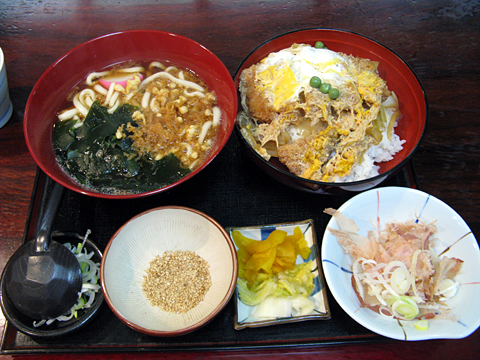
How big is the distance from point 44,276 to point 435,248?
6.39ft

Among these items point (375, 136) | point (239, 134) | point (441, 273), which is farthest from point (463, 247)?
point (239, 134)

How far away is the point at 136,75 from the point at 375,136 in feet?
4.99

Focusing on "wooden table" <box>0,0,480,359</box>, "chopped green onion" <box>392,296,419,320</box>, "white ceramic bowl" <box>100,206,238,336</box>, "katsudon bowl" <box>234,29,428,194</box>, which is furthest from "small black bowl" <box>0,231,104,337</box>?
"chopped green onion" <box>392,296,419,320</box>

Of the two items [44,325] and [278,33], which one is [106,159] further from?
[278,33]

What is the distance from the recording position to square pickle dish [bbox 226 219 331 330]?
1.47 meters

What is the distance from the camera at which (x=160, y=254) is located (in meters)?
1.72

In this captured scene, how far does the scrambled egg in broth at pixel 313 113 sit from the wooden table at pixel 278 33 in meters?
0.44

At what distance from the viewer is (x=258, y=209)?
184 cm

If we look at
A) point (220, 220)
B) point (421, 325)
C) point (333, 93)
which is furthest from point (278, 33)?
point (421, 325)

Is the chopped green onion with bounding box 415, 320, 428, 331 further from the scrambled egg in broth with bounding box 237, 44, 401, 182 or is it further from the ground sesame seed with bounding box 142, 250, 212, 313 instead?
the ground sesame seed with bounding box 142, 250, 212, 313

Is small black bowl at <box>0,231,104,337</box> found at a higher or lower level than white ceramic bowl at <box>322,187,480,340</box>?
lower

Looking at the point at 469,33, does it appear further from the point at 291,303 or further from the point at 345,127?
the point at 291,303

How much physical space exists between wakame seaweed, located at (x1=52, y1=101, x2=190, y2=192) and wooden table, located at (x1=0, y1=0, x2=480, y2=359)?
1.20 ft

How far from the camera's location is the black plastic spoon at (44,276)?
142 cm
